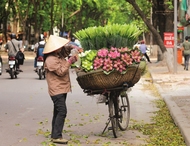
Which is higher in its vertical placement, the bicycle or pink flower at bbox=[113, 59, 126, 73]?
pink flower at bbox=[113, 59, 126, 73]

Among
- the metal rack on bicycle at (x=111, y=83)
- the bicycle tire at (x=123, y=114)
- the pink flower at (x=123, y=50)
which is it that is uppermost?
the pink flower at (x=123, y=50)

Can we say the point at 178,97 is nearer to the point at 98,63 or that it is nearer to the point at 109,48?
the point at 109,48

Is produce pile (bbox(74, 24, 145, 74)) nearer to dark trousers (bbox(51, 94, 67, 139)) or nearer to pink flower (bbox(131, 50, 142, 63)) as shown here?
pink flower (bbox(131, 50, 142, 63))

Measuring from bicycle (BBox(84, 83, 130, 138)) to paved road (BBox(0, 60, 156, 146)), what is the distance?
0.16m

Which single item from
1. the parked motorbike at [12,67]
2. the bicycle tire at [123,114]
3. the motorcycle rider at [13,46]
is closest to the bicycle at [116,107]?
the bicycle tire at [123,114]

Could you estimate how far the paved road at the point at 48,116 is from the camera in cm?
943

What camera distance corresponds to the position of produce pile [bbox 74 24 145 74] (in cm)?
919

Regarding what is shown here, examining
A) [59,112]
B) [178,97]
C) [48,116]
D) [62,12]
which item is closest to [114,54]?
[59,112]

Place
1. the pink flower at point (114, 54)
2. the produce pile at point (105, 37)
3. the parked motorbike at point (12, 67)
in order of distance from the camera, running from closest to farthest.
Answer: the pink flower at point (114, 54) < the produce pile at point (105, 37) < the parked motorbike at point (12, 67)

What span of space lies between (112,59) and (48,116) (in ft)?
11.0

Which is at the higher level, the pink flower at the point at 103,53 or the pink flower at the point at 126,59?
the pink flower at the point at 103,53

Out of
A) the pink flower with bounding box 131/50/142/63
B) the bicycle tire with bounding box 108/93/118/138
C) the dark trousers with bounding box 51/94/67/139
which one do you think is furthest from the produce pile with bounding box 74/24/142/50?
the dark trousers with bounding box 51/94/67/139

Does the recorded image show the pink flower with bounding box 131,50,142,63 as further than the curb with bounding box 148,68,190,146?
Yes

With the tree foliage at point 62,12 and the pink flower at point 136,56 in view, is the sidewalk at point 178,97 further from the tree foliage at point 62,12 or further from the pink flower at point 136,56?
the tree foliage at point 62,12
